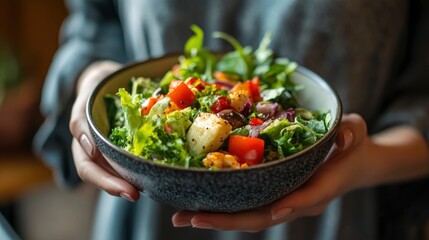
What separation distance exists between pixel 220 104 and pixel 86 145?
20cm

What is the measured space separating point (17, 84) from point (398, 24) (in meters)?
1.36

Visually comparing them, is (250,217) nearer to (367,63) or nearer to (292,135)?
(292,135)

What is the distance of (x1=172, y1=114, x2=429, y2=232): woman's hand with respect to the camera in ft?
2.33

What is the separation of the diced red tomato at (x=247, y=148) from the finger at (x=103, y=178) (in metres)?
0.13

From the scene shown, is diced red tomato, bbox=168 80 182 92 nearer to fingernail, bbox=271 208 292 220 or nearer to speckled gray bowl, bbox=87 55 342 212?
speckled gray bowl, bbox=87 55 342 212

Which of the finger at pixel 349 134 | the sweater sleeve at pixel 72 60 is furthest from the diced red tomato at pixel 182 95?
the sweater sleeve at pixel 72 60

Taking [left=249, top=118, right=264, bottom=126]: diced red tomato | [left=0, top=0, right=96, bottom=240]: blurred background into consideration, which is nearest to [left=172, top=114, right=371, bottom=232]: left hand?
[left=249, top=118, right=264, bottom=126]: diced red tomato

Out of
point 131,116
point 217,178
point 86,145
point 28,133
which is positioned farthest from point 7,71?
point 217,178

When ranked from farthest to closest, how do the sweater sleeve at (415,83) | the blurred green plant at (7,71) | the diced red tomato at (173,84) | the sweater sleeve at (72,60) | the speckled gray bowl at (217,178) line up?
the blurred green plant at (7,71) → the sweater sleeve at (72,60) → the sweater sleeve at (415,83) → the diced red tomato at (173,84) → the speckled gray bowl at (217,178)

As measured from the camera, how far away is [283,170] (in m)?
0.63

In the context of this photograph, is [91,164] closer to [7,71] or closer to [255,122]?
[255,122]

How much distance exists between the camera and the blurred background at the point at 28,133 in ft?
6.26

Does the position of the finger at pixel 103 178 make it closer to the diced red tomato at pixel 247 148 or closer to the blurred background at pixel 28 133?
the diced red tomato at pixel 247 148

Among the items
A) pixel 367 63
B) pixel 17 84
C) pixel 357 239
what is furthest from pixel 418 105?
pixel 17 84
